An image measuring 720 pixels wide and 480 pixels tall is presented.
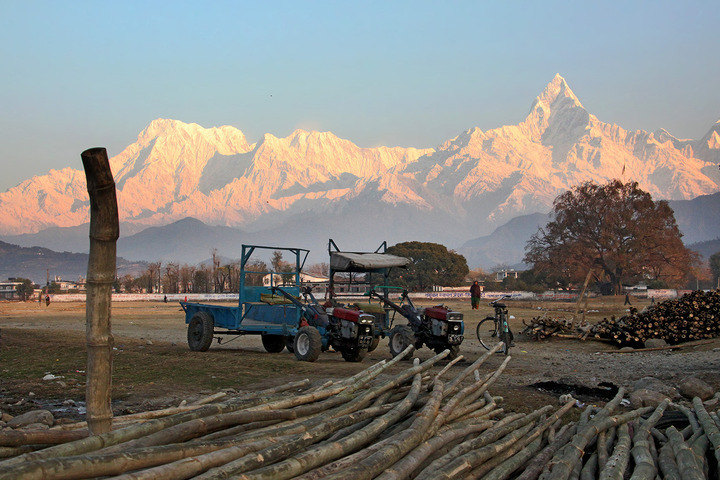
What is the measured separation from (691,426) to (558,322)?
45.9 ft

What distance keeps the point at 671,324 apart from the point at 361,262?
962 centimetres

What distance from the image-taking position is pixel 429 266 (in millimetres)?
90000

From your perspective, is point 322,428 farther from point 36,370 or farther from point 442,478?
point 36,370

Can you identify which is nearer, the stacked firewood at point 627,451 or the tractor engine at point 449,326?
the stacked firewood at point 627,451

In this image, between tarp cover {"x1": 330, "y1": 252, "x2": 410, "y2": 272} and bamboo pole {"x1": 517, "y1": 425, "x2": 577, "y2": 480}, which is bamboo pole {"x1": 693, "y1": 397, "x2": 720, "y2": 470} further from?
tarp cover {"x1": 330, "y1": 252, "x2": 410, "y2": 272}

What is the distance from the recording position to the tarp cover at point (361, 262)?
47.8 ft

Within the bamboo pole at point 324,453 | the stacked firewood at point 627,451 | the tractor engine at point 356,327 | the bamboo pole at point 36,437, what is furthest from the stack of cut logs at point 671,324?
the bamboo pole at point 36,437

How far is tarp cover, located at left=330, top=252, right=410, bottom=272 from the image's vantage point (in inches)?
573

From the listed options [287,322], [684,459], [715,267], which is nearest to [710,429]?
[684,459]

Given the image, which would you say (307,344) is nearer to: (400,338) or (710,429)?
(400,338)

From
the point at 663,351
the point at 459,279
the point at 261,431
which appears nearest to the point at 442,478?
the point at 261,431

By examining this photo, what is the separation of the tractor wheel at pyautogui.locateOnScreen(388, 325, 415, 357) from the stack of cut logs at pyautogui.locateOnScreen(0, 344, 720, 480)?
267 inches

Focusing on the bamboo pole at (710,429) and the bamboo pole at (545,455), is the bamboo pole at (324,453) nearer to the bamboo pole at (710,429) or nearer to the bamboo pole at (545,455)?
the bamboo pole at (545,455)

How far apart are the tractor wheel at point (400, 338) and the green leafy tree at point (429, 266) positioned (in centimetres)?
7225
